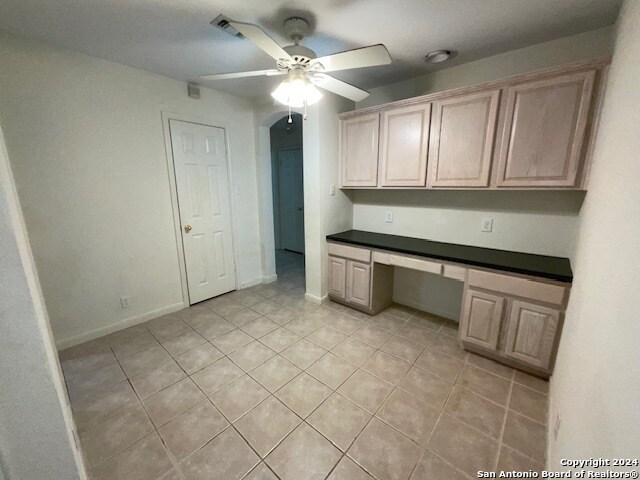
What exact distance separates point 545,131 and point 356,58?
4.65 feet

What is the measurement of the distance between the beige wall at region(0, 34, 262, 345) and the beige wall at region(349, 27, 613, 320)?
2243 millimetres

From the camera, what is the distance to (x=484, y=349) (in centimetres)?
208

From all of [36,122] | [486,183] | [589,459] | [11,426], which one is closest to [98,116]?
[36,122]

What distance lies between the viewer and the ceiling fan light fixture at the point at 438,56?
81.7 inches

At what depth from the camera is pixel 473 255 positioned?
217cm

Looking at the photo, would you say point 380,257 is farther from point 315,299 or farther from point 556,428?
point 556,428

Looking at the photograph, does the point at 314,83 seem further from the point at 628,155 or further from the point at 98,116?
the point at 98,116

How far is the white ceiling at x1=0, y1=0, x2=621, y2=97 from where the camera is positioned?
4.98 ft

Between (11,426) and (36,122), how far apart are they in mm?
2339

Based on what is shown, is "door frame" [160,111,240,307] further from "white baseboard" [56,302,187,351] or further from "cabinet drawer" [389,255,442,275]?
"cabinet drawer" [389,255,442,275]

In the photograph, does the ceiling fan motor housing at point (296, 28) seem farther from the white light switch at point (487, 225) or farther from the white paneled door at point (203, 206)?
the white light switch at point (487, 225)

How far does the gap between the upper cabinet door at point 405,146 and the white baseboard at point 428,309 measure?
138 centimetres

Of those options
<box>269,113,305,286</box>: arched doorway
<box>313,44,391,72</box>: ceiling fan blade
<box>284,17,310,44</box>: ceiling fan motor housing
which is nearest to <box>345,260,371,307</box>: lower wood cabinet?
<box>313,44,391,72</box>: ceiling fan blade

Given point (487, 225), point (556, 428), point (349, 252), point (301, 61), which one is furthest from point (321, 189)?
point (556, 428)
